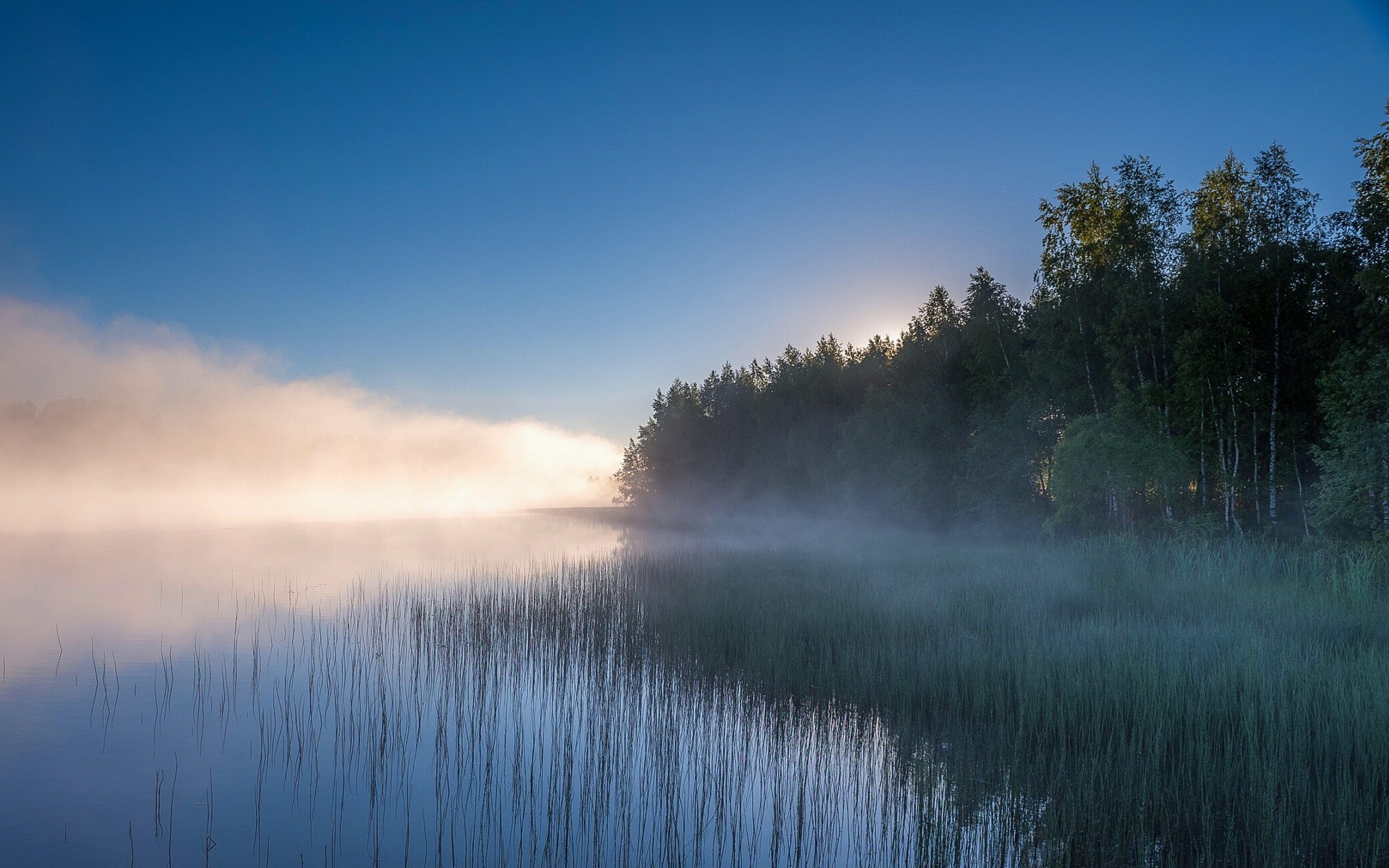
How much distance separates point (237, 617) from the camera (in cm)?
1556

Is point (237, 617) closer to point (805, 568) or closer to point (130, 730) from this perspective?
point (130, 730)

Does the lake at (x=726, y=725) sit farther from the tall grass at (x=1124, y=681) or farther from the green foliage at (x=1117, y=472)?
the green foliage at (x=1117, y=472)

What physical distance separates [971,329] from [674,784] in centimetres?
3488

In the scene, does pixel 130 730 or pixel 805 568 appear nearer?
pixel 130 730

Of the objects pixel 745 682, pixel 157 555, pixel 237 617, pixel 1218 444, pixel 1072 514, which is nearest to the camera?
pixel 745 682

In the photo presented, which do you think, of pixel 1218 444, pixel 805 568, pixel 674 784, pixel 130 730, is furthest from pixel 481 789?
pixel 1218 444

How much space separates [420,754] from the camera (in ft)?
25.7

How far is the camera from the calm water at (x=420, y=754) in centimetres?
585

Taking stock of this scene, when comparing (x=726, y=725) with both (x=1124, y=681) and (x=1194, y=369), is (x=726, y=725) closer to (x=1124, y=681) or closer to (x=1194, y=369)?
(x=1124, y=681)

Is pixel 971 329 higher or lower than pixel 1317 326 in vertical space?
higher

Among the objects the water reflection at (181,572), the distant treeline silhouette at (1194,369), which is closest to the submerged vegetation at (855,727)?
the water reflection at (181,572)

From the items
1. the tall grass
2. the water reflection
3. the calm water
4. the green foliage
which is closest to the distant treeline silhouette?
the green foliage

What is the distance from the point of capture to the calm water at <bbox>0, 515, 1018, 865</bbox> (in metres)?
5.85

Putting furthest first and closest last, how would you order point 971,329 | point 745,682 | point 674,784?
point 971,329, point 745,682, point 674,784
